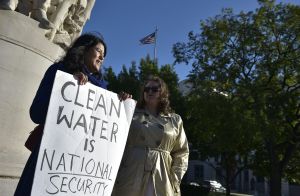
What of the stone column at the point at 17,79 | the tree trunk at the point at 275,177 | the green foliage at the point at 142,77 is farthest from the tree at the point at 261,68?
the stone column at the point at 17,79

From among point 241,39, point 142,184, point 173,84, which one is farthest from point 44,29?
point 173,84

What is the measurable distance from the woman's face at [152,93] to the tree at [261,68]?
1595 centimetres

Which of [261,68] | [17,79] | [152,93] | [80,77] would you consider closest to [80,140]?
[80,77]

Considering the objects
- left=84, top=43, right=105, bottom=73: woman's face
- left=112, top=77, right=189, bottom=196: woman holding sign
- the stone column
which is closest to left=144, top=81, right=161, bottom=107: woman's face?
left=112, top=77, right=189, bottom=196: woman holding sign

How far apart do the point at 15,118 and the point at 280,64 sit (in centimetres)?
1836

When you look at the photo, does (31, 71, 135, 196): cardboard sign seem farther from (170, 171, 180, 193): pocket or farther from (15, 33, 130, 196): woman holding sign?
(170, 171, 180, 193): pocket

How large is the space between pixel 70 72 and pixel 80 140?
1.84ft

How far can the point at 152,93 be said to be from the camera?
3.81m

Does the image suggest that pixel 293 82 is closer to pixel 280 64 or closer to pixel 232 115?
pixel 280 64

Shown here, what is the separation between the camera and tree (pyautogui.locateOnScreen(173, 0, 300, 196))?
20.2 meters

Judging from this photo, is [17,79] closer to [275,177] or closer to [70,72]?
[70,72]

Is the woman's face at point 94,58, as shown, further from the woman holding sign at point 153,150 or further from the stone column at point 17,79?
the stone column at point 17,79

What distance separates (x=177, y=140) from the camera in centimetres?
378

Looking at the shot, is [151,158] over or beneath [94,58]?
beneath
